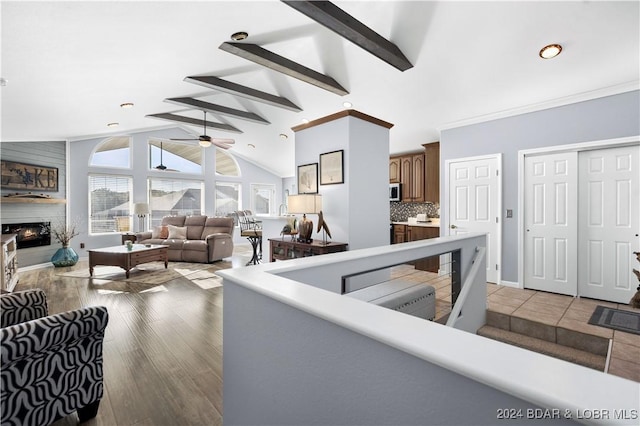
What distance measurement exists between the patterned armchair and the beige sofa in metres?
4.51

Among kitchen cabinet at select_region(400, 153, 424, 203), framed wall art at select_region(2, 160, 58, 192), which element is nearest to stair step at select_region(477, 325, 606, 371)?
kitchen cabinet at select_region(400, 153, 424, 203)

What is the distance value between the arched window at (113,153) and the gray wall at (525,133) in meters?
7.21

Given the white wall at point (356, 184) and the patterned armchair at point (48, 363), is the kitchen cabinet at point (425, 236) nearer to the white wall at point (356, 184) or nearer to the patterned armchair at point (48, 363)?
the white wall at point (356, 184)

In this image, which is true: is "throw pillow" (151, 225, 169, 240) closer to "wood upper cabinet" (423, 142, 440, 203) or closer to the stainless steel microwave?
the stainless steel microwave

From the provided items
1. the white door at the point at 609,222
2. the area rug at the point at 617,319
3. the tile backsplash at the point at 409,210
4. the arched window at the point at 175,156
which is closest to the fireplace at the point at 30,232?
the arched window at the point at 175,156

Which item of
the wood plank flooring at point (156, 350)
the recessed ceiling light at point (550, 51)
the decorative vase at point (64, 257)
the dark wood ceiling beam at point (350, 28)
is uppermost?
the dark wood ceiling beam at point (350, 28)

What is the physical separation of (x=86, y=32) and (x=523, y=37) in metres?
3.89

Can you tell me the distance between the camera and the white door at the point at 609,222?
345 cm

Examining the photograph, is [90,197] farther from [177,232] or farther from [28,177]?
[177,232]

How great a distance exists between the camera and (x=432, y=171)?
563 cm

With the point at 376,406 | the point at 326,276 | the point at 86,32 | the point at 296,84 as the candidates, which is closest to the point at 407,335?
the point at 376,406

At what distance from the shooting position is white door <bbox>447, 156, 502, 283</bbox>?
4.32 m

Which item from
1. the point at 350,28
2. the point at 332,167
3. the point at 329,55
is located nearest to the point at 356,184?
the point at 332,167

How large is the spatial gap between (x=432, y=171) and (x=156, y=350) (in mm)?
5000
